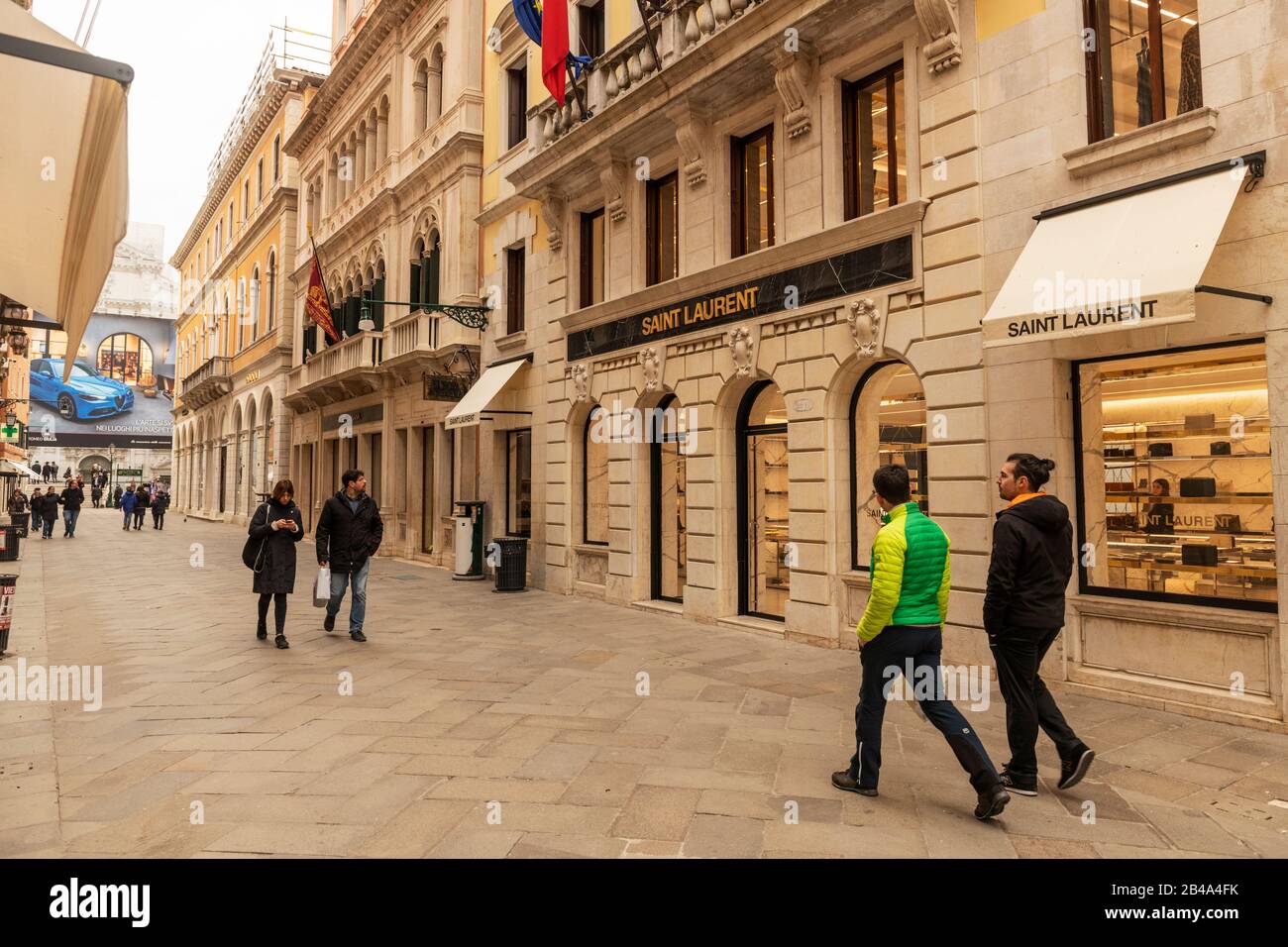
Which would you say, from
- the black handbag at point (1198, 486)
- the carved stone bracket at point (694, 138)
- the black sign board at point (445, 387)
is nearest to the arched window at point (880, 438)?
the black handbag at point (1198, 486)

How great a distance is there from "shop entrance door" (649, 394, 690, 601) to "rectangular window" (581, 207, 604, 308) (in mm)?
2862

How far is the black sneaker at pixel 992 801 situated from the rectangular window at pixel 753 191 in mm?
8118

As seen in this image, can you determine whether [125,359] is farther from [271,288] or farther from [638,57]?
[638,57]

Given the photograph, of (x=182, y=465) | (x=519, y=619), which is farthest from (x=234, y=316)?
(x=519, y=619)

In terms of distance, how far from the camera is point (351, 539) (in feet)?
31.7

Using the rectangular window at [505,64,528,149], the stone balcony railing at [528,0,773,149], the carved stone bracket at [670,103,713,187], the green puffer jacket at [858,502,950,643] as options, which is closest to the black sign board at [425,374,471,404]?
the rectangular window at [505,64,528,149]

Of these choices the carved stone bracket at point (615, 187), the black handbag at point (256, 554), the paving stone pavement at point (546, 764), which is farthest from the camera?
the carved stone bracket at point (615, 187)

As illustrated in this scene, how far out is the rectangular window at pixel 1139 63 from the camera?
6820 millimetres

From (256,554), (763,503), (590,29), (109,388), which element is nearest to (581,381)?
(763,503)

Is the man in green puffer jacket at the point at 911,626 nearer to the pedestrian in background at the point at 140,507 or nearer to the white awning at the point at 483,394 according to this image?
the white awning at the point at 483,394

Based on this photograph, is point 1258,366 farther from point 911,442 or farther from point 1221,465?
point 911,442

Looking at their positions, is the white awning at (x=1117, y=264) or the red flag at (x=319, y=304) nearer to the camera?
the white awning at (x=1117, y=264)

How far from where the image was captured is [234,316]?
4106 centimetres

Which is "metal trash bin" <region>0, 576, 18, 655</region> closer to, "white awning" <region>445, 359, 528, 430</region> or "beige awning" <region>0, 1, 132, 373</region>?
"beige awning" <region>0, 1, 132, 373</region>
